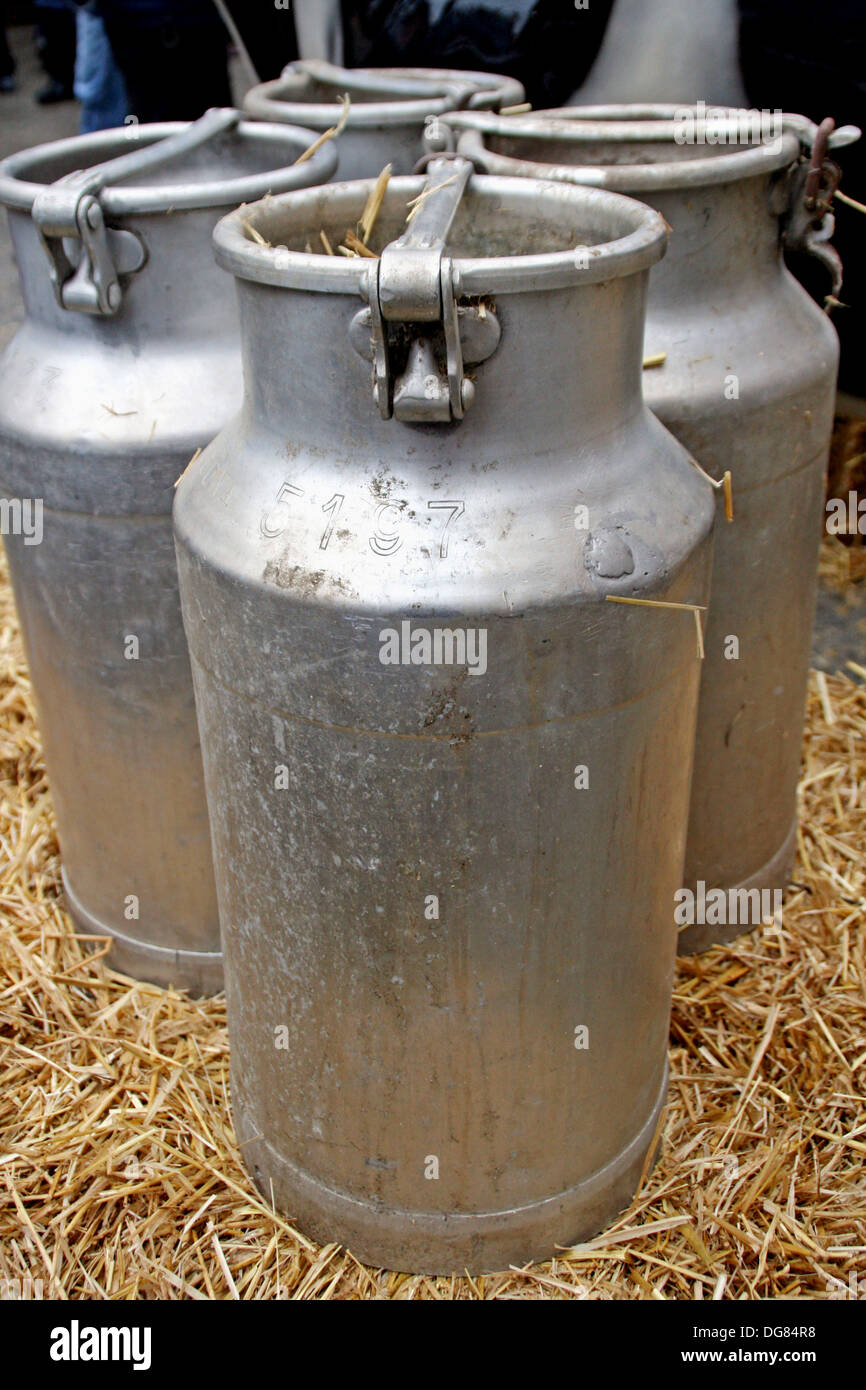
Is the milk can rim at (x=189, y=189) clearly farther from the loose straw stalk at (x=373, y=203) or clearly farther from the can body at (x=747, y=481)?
the can body at (x=747, y=481)

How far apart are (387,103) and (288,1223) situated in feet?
6.74

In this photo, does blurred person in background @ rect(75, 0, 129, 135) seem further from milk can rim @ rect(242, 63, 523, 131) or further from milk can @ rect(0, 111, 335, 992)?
milk can @ rect(0, 111, 335, 992)

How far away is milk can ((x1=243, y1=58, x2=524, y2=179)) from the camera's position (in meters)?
2.38

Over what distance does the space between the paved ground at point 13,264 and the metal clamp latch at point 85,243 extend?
2.41m

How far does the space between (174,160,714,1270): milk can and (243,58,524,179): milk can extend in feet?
2.03

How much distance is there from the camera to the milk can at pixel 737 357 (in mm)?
2031

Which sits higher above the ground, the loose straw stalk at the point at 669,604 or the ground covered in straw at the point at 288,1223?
the loose straw stalk at the point at 669,604

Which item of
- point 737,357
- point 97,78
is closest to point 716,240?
point 737,357

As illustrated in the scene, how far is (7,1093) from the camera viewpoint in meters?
2.31

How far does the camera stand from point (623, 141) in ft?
7.22

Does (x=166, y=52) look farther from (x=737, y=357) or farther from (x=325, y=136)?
(x=737, y=357)

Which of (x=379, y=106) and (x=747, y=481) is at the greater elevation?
(x=379, y=106)

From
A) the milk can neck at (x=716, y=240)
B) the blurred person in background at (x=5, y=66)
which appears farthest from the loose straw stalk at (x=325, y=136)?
the blurred person in background at (x=5, y=66)

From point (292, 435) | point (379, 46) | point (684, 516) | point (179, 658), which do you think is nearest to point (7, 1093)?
point (179, 658)
